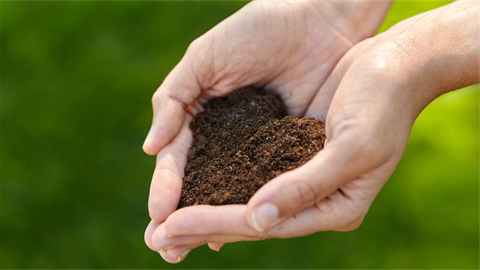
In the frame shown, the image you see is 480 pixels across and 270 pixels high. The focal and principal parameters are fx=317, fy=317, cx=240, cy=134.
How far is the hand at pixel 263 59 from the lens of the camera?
213 centimetres

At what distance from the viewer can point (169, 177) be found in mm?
1830

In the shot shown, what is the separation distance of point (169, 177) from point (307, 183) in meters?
0.86

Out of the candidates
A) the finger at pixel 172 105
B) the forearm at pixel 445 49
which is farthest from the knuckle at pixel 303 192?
the finger at pixel 172 105

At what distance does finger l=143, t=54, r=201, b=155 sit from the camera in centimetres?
207

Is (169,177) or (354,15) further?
(354,15)

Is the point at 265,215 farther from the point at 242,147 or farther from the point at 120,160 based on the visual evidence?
the point at 120,160

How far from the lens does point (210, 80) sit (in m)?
2.26

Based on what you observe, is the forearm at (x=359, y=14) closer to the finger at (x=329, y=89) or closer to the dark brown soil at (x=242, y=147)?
the finger at (x=329, y=89)

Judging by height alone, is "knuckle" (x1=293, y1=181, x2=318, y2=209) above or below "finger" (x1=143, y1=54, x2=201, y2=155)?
below

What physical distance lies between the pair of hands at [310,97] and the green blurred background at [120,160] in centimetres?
99

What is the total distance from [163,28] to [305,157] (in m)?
2.20

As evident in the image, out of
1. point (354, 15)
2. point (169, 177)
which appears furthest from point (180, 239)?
point (354, 15)

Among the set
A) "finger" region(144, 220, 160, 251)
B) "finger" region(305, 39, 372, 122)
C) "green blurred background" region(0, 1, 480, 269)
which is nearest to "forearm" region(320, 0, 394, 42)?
"finger" region(305, 39, 372, 122)

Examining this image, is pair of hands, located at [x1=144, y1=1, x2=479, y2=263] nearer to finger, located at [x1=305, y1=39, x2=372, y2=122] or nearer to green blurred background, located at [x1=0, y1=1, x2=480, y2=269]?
finger, located at [x1=305, y1=39, x2=372, y2=122]
